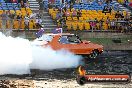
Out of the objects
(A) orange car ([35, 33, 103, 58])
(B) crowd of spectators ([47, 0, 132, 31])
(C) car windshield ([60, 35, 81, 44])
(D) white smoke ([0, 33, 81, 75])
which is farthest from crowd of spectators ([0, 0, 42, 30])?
(D) white smoke ([0, 33, 81, 75])

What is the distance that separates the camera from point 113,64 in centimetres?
1939

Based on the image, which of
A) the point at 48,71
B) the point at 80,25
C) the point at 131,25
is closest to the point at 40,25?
the point at 80,25

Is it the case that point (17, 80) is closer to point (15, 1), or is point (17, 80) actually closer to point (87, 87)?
point (87, 87)

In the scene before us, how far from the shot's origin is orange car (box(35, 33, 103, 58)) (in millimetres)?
20047

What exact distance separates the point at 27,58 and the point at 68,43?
174 inches

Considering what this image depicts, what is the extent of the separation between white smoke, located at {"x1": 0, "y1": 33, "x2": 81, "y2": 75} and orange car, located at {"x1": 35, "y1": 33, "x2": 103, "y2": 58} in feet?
1.38

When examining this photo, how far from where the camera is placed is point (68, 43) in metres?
20.4

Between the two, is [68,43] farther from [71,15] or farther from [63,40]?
[71,15]

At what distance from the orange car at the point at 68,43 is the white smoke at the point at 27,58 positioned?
42cm

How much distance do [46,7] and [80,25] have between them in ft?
14.0

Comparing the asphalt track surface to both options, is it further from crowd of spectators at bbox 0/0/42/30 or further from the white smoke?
crowd of spectators at bbox 0/0/42/30

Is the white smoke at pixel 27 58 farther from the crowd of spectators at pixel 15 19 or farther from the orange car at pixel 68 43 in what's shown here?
the crowd of spectators at pixel 15 19

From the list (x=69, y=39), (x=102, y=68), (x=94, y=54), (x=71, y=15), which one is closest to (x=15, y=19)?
(x=71, y=15)

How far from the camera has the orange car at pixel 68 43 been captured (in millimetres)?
20047
